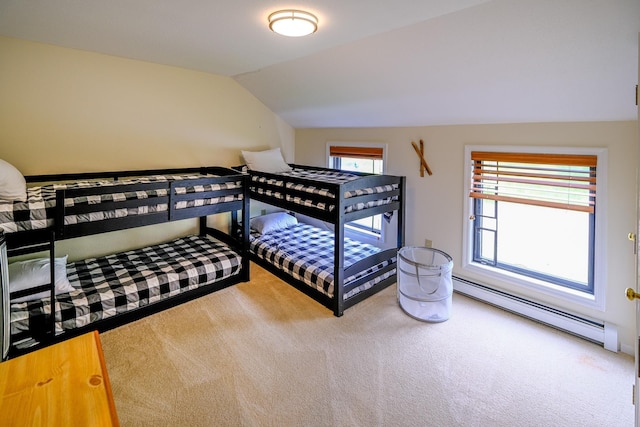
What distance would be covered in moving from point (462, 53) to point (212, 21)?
5.37ft

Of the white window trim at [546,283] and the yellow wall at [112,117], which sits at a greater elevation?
the yellow wall at [112,117]

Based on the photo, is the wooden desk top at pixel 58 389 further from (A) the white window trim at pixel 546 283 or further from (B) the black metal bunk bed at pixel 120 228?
(A) the white window trim at pixel 546 283

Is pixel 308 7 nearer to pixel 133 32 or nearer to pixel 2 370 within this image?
pixel 133 32

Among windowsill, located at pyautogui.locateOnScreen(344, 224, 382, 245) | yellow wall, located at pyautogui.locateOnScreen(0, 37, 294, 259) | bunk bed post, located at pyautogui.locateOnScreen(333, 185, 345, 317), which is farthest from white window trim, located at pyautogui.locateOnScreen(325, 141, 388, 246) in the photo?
bunk bed post, located at pyautogui.locateOnScreen(333, 185, 345, 317)

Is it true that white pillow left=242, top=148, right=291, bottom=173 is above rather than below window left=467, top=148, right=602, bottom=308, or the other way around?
above

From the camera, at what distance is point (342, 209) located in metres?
2.85

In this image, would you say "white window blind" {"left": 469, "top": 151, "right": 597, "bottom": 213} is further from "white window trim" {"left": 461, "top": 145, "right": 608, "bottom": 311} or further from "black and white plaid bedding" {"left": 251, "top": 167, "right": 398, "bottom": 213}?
"black and white plaid bedding" {"left": 251, "top": 167, "right": 398, "bottom": 213}

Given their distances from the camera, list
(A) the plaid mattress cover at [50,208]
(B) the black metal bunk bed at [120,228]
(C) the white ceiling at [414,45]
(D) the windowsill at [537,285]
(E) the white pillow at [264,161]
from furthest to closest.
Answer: (E) the white pillow at [264,161], (D) the windowsill at [537,285], (B) the black metal bunk bed at [120,228], (A) the plaid mattress cover at [50,208], (C) the white ceiling at [414,45]

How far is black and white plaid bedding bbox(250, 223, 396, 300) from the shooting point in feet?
10.3

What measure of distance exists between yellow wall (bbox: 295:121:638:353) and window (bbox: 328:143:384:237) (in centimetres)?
11

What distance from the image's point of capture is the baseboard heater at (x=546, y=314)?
95.9 inches

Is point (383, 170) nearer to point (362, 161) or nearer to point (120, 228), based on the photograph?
point (362, 161)

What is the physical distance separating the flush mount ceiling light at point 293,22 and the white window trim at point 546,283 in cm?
185

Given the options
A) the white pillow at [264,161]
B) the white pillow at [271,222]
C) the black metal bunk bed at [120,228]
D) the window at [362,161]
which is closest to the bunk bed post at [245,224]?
the black metal bunk bed at [120,228]
